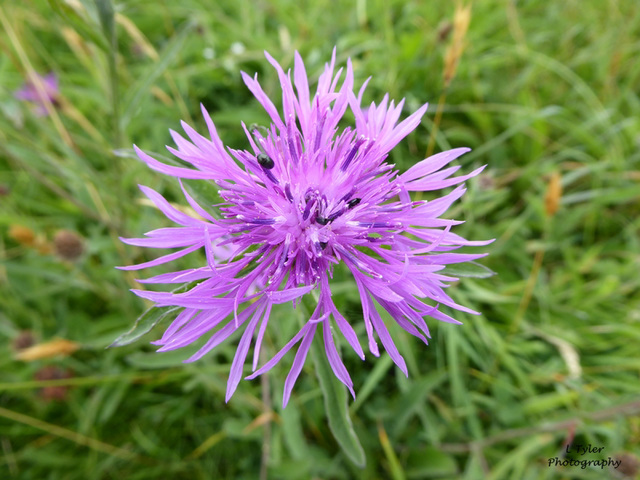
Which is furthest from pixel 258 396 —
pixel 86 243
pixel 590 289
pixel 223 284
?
pixel 590 289

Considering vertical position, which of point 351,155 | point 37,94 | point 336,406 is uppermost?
point 37,94

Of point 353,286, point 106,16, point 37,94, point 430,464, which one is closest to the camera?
point 106,16

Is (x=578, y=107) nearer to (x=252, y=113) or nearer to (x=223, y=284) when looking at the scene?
(x=252, y=113)

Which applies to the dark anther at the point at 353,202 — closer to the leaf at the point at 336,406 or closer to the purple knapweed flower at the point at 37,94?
the leaf at the point at 336,406

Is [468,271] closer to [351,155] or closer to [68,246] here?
[351,155]

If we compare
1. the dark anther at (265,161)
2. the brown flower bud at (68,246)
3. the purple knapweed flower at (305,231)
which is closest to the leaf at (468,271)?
the purple knapweed flower at (305,231)

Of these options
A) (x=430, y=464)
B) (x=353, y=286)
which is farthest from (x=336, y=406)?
(x=430, y=464)
